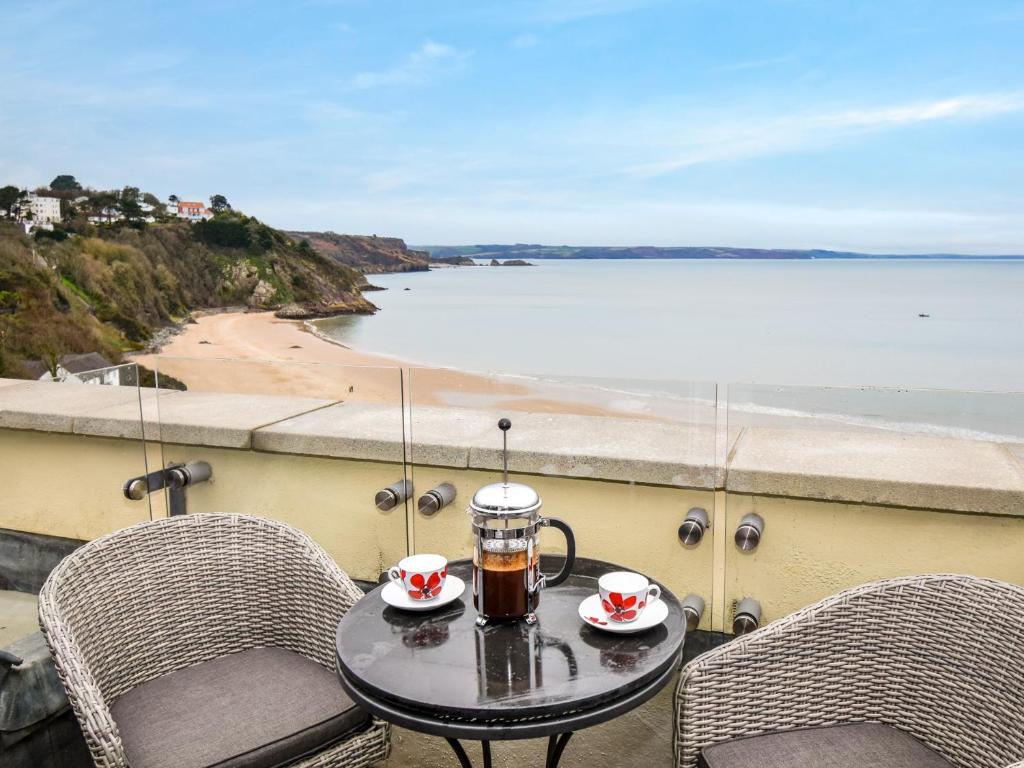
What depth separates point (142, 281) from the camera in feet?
81.3

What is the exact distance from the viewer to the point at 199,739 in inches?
64.2

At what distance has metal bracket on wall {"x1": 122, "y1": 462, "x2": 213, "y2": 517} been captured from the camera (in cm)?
256

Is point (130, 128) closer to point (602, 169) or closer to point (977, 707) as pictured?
point (602, 169)

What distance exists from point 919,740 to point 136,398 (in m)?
2.73

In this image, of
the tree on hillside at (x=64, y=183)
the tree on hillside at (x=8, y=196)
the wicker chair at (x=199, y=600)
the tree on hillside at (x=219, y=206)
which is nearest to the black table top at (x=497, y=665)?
the wicker chair at (x=199, y=600)

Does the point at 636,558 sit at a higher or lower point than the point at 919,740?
higher

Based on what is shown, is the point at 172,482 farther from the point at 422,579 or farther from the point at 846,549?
the point at 846,549

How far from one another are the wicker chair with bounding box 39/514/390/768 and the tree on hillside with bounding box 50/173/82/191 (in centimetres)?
3422

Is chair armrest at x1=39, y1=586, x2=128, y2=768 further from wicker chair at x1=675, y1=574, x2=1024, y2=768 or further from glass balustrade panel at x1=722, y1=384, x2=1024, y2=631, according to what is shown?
glass balustrade panel at x1=722, y1=384, x2=1024, y2=631

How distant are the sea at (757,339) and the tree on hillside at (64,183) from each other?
12.0 meters

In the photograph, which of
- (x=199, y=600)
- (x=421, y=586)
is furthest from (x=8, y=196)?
(x=421, y=586)

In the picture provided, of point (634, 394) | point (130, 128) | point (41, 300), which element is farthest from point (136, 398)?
point (130, 128)

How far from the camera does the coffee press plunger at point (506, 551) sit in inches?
57.0

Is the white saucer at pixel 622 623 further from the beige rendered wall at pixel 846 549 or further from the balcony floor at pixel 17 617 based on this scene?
the balcony floor at pixel 17 617
